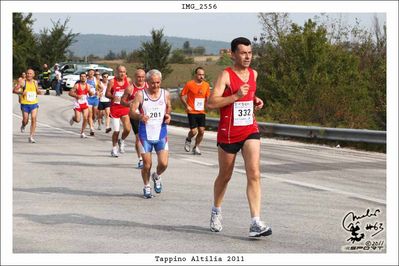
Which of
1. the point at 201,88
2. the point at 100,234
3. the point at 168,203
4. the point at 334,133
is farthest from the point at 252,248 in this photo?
the point at 334,133

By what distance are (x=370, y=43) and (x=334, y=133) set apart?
19.0 meters

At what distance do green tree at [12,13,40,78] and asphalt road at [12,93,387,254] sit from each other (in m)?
41.8

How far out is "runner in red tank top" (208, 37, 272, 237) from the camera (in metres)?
8.63

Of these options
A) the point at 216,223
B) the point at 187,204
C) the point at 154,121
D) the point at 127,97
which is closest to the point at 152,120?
the point at 154,121

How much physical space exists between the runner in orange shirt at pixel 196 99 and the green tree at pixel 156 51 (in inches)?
1295

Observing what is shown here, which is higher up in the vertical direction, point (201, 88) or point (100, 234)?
point (201, 88)

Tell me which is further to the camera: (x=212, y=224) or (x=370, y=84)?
(x=370, y=84)

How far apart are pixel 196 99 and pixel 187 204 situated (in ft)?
25.8

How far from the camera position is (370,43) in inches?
1532

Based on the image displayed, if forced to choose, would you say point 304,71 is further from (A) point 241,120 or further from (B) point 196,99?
(A) point 241,120

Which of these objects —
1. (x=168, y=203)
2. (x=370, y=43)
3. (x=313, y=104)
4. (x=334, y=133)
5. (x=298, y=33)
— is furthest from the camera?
(x=370, y=43)

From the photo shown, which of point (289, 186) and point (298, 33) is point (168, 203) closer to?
point (289, 186)

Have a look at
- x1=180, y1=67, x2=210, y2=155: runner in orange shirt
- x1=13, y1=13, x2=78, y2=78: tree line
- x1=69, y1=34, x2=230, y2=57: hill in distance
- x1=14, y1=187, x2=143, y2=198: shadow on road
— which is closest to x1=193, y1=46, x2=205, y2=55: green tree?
x1=69, y1=34, x2=230, y2=57: hill in distance

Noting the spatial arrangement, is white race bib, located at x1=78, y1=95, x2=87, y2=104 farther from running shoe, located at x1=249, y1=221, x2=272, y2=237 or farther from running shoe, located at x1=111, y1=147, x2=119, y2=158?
running shoe, located at x1=249, y1=221, x2=272, y2=237
